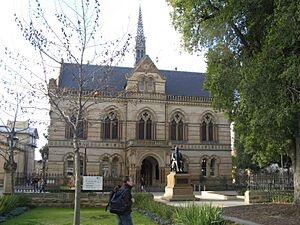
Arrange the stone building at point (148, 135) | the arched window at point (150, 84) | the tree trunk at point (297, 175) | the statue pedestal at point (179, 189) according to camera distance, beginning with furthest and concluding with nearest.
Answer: the arched window at point (150, 84) → the stone building at point (148, 135) → the statue pedestal at point (179, 189) → the tree trunk at point (297, 175)

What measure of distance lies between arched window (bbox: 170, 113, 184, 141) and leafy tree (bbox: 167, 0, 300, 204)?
22425 millimetres

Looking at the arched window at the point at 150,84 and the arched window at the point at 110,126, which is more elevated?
the arched window at the point at 150,84

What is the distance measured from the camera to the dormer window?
42156 millimetres

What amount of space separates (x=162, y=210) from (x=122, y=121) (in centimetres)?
2766

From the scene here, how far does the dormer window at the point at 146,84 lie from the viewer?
138 feet

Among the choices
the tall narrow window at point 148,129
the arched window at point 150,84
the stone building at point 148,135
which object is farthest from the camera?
the arched window at point 150,84

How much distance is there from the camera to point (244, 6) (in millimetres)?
15062

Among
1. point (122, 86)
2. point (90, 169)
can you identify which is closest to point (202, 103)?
point (122, 86)

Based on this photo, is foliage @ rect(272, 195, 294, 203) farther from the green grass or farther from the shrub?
the shrub

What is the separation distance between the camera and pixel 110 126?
41.7 metres

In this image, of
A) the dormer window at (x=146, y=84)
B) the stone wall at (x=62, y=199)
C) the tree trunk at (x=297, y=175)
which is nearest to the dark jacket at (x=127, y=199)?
the tree trunk at (x=297, y=175)

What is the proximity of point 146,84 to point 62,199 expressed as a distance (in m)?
23.5

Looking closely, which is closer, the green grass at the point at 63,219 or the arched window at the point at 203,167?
the green grass at the point at 63,219

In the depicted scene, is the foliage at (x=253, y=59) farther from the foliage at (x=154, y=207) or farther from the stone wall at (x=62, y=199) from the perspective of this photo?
the stone wall at (x=62, y=199)
